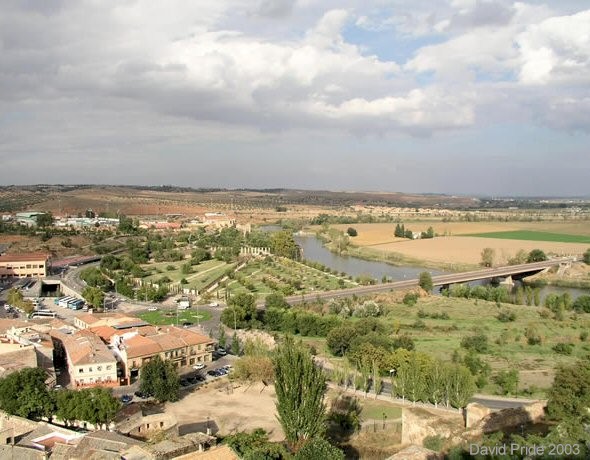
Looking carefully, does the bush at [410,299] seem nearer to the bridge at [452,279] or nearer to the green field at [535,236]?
the bridge at [452,279]

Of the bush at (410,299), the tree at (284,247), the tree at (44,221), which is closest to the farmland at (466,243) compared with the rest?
the tree at (284,247)

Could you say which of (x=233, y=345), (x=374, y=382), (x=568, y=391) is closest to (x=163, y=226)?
(x=233, y=345)

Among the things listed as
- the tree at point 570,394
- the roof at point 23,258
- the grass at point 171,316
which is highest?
the tree at point 570,394

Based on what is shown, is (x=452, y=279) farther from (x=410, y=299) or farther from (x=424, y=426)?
(x=424, y=426)

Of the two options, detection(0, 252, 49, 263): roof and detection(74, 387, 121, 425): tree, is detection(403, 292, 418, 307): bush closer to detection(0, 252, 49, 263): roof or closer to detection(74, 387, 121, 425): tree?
detection(74, 387, 121, 425): tree

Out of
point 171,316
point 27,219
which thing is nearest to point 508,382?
point 171,316

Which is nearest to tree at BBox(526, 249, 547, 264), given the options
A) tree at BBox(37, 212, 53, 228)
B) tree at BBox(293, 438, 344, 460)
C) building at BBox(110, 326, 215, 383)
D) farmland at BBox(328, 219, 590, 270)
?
farmland at BBox(328, 219, 590, 270)
